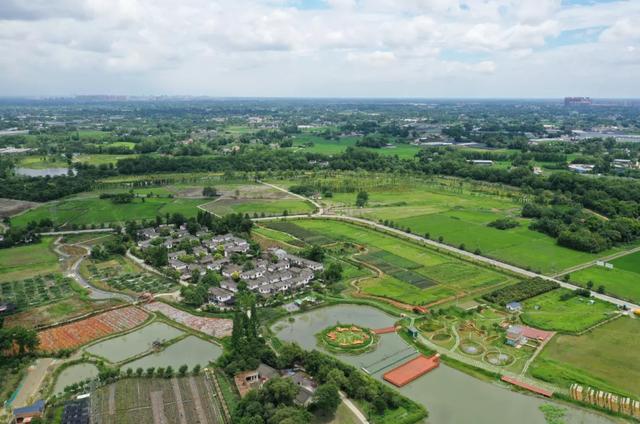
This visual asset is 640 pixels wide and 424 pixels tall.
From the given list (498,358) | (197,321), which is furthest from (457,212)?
(197,321)

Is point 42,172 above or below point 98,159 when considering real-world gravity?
below

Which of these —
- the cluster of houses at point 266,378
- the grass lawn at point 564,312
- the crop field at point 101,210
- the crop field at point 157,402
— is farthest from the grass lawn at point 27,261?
the grass lawn at point 564,312

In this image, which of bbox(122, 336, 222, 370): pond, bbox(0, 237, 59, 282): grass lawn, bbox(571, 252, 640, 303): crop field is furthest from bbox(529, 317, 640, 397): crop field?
bbox(0, 237, 59, 282): grass lawn

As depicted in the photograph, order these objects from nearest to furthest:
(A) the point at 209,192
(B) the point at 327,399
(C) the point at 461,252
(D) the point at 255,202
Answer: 1. (B) the point at 327,399
2. (C) the point at 461,252
3. (D) the point at 255,202
4. (A) the point at 209,192

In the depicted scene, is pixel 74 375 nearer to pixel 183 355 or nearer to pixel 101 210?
pixel 183 355

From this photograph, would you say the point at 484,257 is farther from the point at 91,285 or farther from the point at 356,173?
the point at 356,173

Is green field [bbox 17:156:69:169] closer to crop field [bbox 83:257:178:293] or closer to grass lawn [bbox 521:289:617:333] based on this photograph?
crop field [bbox 83:257:178:293]
